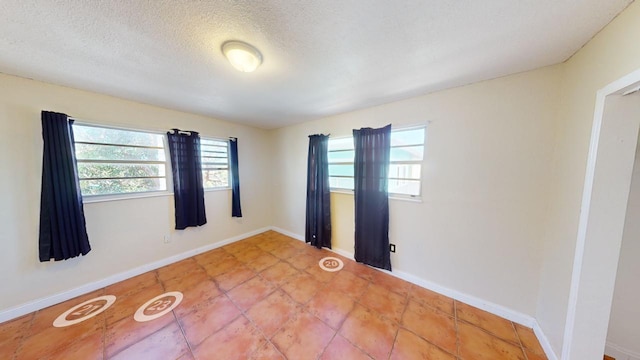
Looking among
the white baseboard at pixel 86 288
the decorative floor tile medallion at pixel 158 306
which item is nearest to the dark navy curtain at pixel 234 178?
the white baseboard at pixel 86 288

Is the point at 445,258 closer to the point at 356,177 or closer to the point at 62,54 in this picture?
the point at 356,177

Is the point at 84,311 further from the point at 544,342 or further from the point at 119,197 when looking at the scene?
the point at 544,342

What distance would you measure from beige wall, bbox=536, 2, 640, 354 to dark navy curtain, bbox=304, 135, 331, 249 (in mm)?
2356

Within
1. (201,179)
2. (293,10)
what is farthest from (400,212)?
(201,179)

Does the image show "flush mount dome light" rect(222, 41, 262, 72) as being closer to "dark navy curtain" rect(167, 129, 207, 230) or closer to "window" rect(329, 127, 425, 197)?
"window" rect(329, 127, 425, 197)

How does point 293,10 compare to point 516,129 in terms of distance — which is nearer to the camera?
point 293,10

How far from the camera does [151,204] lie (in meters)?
2.57

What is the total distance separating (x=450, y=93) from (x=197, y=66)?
250 centimetres

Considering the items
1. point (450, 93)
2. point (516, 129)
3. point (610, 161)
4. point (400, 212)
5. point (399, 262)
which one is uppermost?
point (450, 93)

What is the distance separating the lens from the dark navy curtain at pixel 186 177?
271cm

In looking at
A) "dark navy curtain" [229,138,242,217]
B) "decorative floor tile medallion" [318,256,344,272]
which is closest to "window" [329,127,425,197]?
Result: "decorative floor tile medallion" [318,256,344,272]

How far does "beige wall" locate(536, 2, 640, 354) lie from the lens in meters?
1.01

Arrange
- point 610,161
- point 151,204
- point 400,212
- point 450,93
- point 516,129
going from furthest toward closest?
point 151,204 < point 400,212 < point 450,93 < point 516,129 < point 610,161

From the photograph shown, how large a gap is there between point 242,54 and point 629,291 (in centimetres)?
341
